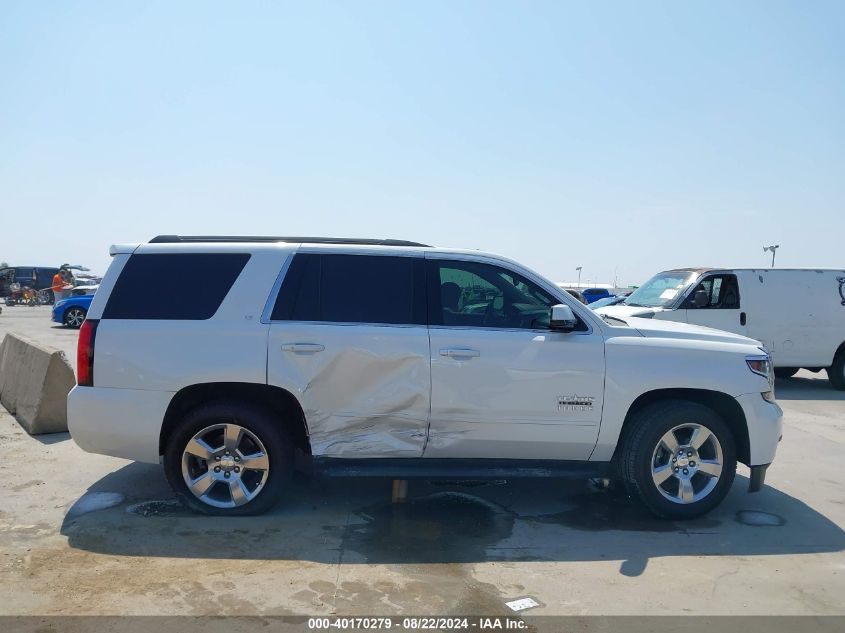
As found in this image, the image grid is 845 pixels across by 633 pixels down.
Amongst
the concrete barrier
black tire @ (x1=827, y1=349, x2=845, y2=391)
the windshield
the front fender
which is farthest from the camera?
black tire @ (x1=827, y1=349, x2=845, y2=391)

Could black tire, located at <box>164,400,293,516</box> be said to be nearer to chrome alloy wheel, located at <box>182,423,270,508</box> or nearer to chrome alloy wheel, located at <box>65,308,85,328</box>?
chrome alloy wheel, located at <box>182,423,270,508</box>

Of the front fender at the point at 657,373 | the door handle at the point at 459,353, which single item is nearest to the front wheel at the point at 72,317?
the door handle at the point at 459,353

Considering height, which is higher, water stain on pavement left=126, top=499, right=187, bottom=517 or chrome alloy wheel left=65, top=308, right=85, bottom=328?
chrome alloy wheel left=65, top=308, right=85, bottom=328

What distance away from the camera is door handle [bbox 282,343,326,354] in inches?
191

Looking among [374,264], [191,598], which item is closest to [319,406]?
[374,264]

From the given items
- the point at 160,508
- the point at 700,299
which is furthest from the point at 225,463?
the point at 700,299

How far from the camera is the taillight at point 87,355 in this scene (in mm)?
4871

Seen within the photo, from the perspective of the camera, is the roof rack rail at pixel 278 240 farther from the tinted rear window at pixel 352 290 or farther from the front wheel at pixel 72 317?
the front wheel at pixel 72 317

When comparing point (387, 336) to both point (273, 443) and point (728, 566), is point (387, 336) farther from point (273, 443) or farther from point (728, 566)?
point (728, 566)

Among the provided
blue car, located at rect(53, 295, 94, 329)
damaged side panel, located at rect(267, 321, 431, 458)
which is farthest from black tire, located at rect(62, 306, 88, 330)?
damaged side panel, located at rect(267, 321, 431, 458)

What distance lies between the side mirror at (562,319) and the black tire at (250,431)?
7.02 ft

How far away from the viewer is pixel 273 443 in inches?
192

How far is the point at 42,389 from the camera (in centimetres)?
707

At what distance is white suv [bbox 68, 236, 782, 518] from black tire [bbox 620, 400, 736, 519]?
13mm
